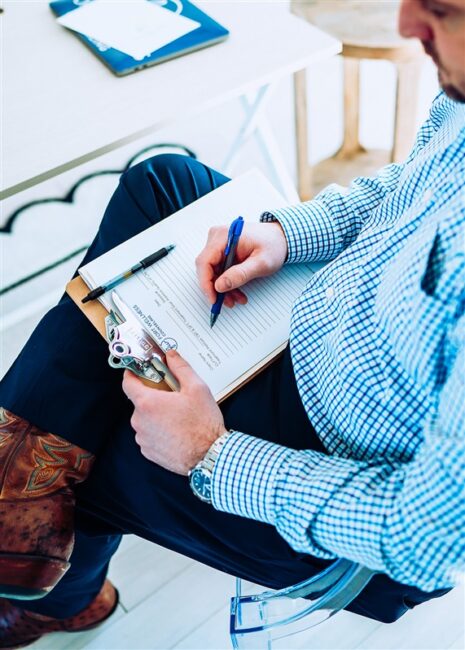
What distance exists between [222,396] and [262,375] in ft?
0.25

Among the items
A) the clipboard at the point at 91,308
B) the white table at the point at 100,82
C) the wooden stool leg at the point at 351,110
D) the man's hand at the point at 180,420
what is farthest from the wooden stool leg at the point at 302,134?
the man's hand at the point at 180,420

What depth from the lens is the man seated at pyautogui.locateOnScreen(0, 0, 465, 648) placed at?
2.15ft

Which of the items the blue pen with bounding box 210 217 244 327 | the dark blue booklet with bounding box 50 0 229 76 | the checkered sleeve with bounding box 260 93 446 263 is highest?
the dark blue booklet with bounding box 50 0 229 76

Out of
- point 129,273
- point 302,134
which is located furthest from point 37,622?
point 302,134

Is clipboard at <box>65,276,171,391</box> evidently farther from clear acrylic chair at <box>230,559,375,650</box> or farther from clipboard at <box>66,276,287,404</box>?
clear acrylic chair at <box>230,559,375,650</box>

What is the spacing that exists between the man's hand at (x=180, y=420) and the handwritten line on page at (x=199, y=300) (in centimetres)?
4

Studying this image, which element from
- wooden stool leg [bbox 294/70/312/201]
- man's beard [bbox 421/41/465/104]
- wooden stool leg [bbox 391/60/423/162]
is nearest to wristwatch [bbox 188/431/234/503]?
man's beard [bbox 421/41/465/104]

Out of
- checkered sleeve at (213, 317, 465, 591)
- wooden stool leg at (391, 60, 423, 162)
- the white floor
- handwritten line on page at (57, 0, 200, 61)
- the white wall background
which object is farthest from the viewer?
the white wall background

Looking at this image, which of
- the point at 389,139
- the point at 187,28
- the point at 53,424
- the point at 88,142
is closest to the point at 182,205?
the point at 88,142

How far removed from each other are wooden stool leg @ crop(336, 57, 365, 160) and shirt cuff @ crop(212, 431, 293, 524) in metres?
1.26

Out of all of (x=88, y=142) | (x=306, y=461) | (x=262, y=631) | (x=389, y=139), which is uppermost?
(x=88, y=142)

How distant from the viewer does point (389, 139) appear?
7.25 feet

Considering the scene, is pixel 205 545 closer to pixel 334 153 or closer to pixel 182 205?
pixel 182 205

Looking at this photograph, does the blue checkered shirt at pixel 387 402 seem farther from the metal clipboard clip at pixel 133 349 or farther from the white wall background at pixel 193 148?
the white wall background at pixel 193 148
